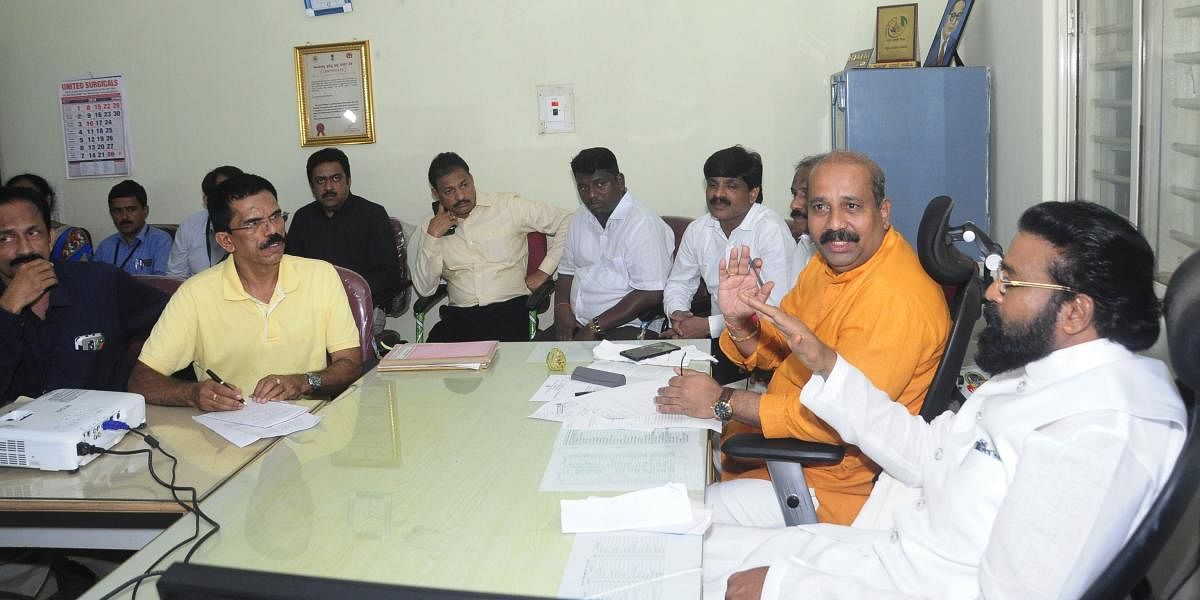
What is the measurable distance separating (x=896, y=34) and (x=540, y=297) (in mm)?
2018

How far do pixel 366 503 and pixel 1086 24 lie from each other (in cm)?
270

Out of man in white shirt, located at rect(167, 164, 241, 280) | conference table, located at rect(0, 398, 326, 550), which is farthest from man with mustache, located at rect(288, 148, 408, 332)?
conference table, located at rect(0, 398, 326, 550)

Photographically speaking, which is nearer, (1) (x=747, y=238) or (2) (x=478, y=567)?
(2) (x=478, y=567)

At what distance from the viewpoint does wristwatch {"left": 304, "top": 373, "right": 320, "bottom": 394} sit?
247cm

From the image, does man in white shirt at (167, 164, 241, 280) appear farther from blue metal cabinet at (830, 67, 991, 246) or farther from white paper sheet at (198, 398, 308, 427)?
blue metal cabinet at (830, 67, 991, 246)

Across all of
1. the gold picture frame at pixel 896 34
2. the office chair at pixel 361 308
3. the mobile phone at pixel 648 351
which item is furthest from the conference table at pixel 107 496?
the gold picture frame at pixel 896 34

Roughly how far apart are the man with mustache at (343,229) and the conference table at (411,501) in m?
2.20

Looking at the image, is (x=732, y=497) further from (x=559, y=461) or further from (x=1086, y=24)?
(x=1086, y=24)

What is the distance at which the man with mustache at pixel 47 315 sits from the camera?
8.46ft

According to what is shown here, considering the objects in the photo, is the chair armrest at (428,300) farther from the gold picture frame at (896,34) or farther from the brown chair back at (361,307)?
the gold picture frame at (896,34)

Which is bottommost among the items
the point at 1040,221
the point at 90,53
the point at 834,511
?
the point at 834,511

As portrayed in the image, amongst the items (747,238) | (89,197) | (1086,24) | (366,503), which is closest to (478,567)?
(366,503)

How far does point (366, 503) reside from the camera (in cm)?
169

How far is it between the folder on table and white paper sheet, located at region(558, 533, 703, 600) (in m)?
1.17
